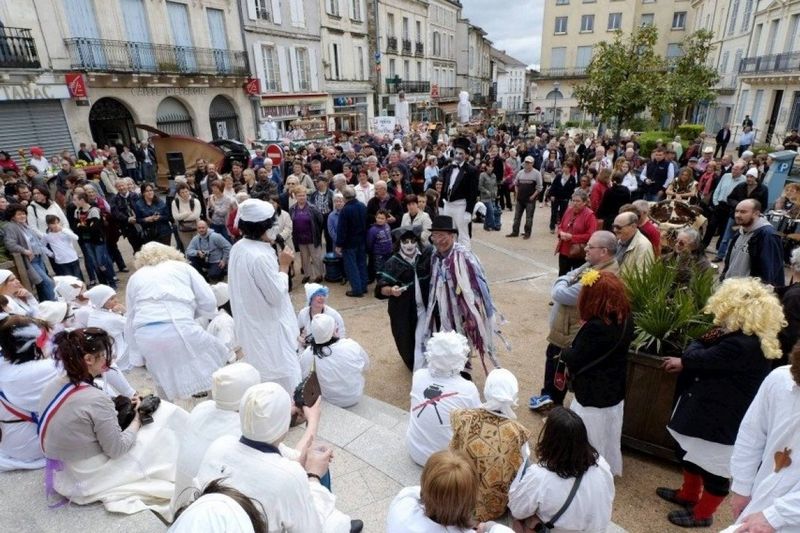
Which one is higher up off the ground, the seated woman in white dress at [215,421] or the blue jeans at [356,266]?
the seated woman in white dress at [215,421]

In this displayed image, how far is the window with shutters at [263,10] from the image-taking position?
74.4 ft

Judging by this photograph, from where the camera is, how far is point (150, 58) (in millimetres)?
18266

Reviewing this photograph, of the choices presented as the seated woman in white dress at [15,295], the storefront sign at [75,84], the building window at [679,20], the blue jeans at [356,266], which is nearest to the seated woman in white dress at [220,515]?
the seated woman in white dress at [15,295]

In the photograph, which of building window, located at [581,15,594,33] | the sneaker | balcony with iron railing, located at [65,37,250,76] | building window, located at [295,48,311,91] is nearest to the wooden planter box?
the sneaker

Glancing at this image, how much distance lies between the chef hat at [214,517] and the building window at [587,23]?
154 ft

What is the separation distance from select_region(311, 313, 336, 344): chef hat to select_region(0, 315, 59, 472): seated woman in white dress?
6.08ft

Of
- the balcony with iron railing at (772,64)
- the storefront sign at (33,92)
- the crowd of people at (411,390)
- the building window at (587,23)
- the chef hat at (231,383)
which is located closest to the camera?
the crowd of people at (411,390)

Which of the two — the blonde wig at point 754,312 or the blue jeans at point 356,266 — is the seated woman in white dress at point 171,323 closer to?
the blue jeans at point 356,266

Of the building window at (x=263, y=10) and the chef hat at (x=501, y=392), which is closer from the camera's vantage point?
the chef hat at (x=501, y=392)

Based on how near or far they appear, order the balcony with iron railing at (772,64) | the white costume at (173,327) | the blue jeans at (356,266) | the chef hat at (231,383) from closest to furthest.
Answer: the chef hat at (231,383), the white costume at (173,327), the blue jeans at (356,266), the balcony with iron railing at (772,64)

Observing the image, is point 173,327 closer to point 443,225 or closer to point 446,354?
point 446,354

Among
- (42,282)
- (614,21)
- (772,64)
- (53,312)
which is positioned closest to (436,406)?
(53,312)

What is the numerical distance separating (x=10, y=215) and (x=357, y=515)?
6.95m

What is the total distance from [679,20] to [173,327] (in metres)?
48.2
